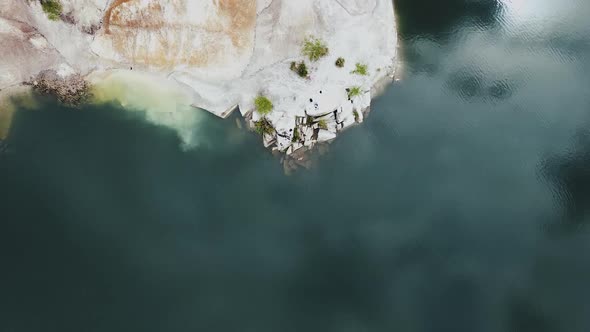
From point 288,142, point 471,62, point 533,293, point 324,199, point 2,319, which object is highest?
point 471,62

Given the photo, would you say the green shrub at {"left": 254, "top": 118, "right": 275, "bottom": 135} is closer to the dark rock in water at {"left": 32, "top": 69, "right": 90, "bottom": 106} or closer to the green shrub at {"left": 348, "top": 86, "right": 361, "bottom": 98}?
the green shrub at {"left": 348, "top": 86, "right": 361, "bottom": 98}

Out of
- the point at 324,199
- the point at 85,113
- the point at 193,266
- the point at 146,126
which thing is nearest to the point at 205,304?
the point at 193,266

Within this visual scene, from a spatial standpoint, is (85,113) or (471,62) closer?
(85,113)

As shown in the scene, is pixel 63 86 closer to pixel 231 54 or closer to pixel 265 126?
pixel 231 54

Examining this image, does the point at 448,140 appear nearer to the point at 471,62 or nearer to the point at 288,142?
the point at 471,62

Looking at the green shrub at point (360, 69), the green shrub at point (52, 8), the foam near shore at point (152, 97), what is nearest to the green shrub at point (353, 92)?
the green shrub at point (360, 69)

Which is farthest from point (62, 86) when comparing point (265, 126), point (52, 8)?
point (265, 126)

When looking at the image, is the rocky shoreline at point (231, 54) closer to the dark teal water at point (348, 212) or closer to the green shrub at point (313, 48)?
the green shrub at point (313, 48)
